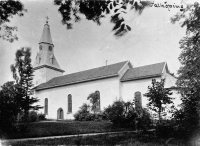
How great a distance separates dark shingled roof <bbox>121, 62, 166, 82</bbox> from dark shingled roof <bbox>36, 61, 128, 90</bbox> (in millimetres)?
1500

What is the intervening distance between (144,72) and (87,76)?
850 cm

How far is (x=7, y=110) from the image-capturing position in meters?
8.27

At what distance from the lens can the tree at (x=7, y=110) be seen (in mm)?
8095

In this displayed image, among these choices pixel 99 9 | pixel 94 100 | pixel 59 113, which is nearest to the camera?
pixel 99 9

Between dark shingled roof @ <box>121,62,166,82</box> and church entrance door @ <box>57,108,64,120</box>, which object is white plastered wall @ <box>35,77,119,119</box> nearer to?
church entrance door @ <box>57,108,64,120</box>

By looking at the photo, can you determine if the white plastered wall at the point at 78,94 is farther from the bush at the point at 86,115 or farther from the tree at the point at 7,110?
the tree at the point at 7,110

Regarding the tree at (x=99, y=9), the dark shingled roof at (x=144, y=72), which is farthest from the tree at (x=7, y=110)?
the dark shingled roof at (x=144, y=72)

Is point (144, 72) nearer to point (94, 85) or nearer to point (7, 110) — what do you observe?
point (94, 85)

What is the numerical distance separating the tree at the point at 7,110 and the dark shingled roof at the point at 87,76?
15.4 m

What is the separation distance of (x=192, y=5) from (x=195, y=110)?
14.4ft

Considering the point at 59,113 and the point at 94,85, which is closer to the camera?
the point at 94,85

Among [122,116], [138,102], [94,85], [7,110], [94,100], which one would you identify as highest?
[94,85]

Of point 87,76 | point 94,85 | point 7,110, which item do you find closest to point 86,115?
point 94,85

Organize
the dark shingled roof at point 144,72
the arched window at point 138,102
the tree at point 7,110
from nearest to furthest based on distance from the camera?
the tree at point 7,110 → the arched window at point 138,102 → the dark shingled roof at point 144,72
